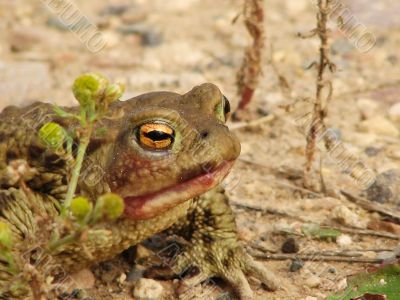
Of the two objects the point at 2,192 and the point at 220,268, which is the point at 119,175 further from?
the point at 220,268

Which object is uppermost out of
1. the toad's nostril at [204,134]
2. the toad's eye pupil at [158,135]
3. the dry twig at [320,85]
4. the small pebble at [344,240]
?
the dry twig at [320,85]

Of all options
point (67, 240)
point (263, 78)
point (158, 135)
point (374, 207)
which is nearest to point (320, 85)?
point (374, 207)

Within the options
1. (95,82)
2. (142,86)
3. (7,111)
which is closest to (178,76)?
(142,86)

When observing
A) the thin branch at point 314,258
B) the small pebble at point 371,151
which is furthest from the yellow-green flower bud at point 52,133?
the small pebble at point 371,151

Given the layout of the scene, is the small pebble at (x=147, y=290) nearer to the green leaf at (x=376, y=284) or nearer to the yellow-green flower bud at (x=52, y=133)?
the green leaf at (x=376, y=284)

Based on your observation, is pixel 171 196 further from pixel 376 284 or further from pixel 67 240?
pixel 376 284

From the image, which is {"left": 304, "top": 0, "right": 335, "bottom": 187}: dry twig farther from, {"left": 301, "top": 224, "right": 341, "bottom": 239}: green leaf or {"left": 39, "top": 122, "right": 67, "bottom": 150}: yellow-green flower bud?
{"left": 39, "top": 122, "right": 67, "bottom": 150}: yellow-green flower bud

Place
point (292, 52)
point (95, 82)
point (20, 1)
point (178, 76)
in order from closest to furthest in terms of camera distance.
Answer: point (95, 82) < point (178, 76) < point (292, 52) < point (20, 1)
